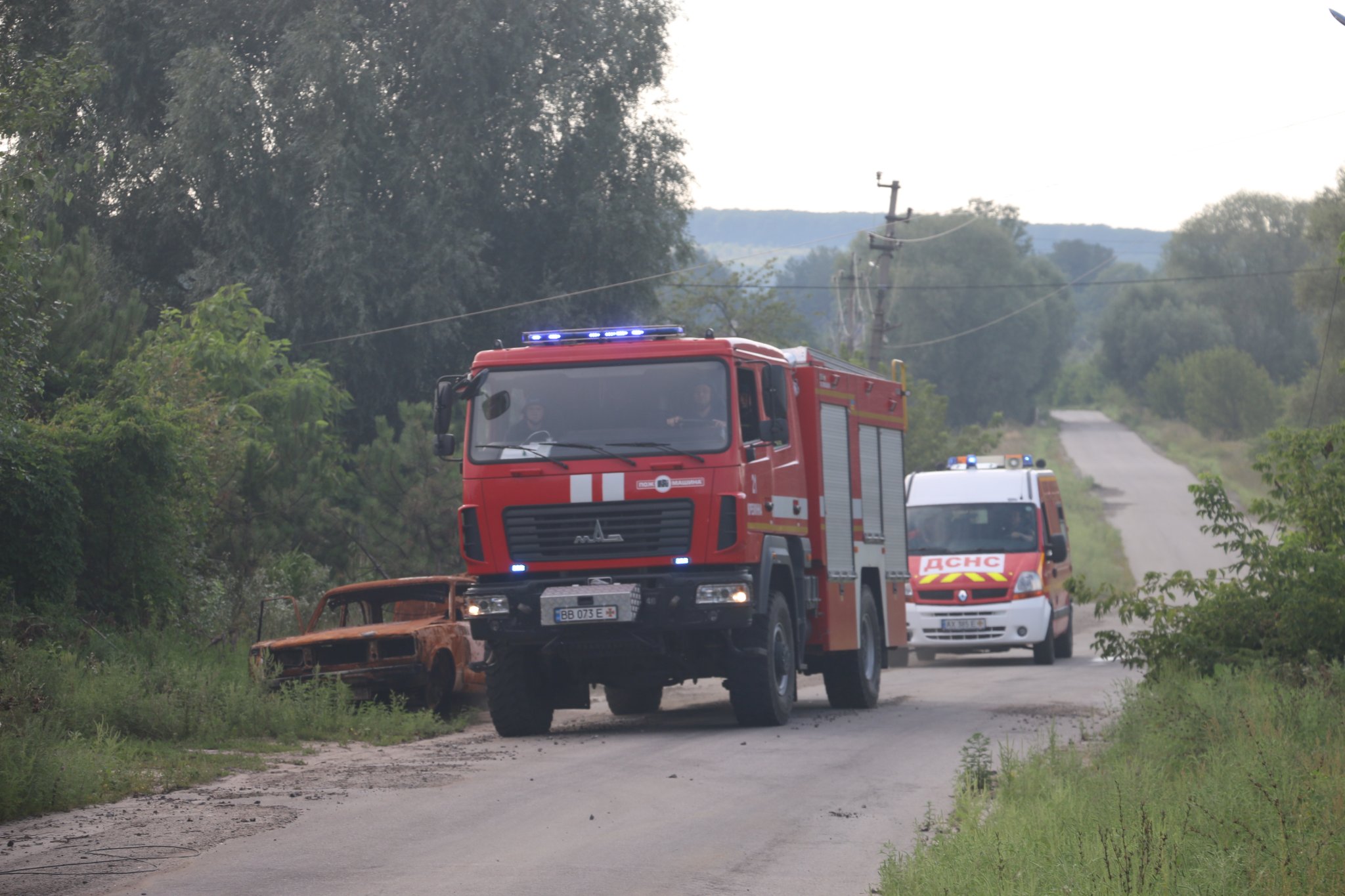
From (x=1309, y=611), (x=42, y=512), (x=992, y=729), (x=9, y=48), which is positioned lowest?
(x=992, y=729)

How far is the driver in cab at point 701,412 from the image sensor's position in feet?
42.3

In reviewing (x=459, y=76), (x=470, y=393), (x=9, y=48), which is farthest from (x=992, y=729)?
(x=459, y=76)

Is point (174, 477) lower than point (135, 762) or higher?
higher

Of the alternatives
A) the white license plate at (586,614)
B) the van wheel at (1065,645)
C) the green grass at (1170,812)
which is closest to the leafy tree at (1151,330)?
the van wheel at (1065,645)

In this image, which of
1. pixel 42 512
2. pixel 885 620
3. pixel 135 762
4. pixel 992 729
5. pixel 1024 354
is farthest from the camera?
pixel 1024 354

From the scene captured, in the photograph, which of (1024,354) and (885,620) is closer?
(885,620)

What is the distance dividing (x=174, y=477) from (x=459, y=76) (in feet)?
54.9

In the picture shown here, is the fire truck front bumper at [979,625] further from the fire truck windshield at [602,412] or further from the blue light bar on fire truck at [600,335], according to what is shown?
the fire truck windshield at [602,412]

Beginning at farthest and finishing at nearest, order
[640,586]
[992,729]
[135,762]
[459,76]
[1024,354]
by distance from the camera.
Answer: [1024,354] < [459,76] < [992,729] < [640,586] < [135,762]

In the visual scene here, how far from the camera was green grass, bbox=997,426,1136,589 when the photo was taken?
145ft

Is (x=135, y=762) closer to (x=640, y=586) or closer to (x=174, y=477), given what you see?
(x=640, y=586)

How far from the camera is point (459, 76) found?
32219 millimetres

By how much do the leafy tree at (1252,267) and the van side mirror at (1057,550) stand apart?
87.8 metres

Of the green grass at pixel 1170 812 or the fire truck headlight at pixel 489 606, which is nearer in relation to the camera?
the green grass at pixel 1170 812
